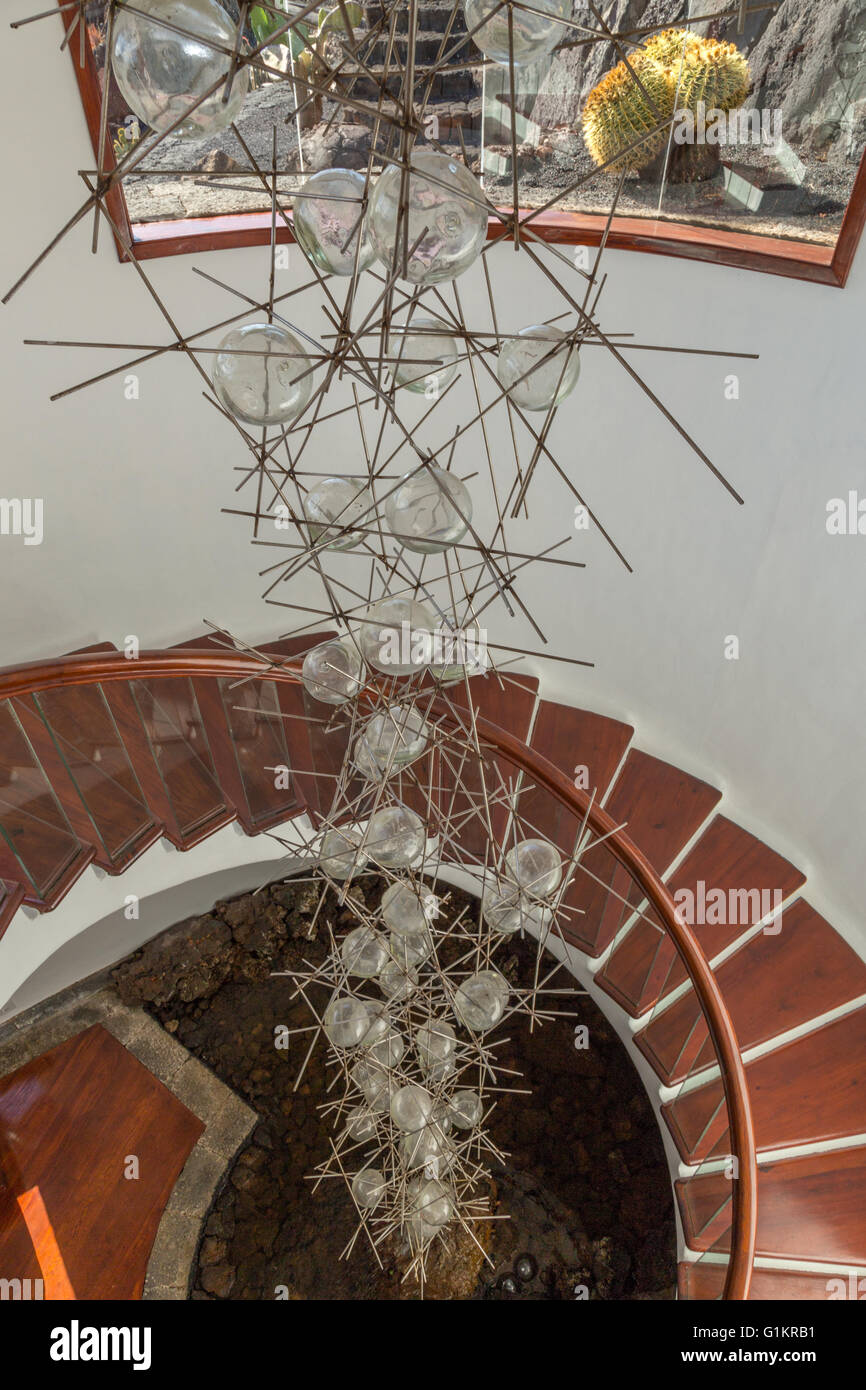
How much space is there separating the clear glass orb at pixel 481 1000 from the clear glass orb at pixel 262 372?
64.3 inches

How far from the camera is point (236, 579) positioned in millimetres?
5141

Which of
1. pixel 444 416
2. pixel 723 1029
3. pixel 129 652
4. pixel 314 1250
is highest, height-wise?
pixel 444 416

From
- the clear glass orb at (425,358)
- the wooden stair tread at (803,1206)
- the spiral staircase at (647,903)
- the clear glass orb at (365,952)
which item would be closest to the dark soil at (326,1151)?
the spiral staircase at (647,903)

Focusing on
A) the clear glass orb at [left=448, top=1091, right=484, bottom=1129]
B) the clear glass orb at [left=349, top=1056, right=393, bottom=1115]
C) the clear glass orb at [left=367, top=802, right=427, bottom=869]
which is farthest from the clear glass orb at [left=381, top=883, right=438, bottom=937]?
the clear glass orb at [left=448, top=1091, right=484, bottom=1129]

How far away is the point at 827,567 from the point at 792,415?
62 cm

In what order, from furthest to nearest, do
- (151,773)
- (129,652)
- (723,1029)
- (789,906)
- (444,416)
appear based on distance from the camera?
Answer: (444,416) < (789,906) < (151,773) < (129,652) < (723,1029)

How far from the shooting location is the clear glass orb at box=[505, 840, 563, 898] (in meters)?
2.45

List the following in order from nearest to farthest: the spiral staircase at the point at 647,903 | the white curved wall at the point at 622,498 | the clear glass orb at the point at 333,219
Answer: the clear glass orb at the point at 333,219, the spiral staircase at the point at 647,903, the white curved wall at the point at 622,498

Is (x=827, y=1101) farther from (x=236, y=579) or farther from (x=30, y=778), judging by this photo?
(x=236, y=579)

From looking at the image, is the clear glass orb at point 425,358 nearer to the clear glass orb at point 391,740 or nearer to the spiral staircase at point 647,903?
the clear glass orb at point 391,740

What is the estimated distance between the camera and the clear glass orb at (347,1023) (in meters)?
2.60

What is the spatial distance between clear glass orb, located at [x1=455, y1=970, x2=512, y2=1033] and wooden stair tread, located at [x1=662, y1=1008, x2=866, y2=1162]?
4.31 feet

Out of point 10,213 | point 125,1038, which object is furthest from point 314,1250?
point 10,213

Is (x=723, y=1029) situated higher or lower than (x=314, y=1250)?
higher
